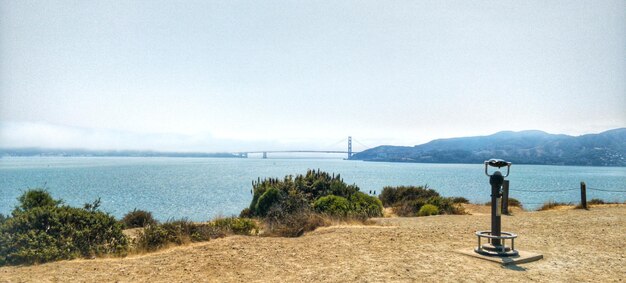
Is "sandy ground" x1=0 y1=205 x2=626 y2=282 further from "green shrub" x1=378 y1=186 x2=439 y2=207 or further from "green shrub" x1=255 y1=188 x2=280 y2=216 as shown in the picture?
"green shrub" x1=378 y1=186 x2=439 y2=207

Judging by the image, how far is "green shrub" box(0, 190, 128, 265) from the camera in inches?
326

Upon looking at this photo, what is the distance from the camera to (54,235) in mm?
8992

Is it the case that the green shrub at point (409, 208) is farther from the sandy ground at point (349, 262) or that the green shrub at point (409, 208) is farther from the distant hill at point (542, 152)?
the distant hill at point (542, 152)

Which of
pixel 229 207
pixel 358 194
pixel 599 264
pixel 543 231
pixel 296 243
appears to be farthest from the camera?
pixel 229 207

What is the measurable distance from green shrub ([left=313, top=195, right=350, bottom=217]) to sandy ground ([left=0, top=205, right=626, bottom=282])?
465 centimetres

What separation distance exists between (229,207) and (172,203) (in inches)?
274

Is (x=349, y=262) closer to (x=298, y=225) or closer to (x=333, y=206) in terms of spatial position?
(x=298, y=225)

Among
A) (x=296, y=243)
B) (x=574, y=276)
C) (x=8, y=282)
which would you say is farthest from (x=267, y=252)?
(x=574, y=276)

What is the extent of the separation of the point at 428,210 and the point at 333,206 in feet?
16.2

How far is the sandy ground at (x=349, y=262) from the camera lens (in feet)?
23.4

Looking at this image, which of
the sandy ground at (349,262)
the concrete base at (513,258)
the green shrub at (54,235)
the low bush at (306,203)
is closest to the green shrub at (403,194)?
the low bush at (306,203)

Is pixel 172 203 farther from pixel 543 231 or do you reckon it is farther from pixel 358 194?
pixel 543 231

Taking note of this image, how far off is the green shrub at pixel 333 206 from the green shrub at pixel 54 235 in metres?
7.74

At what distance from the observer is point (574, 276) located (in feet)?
23.5
